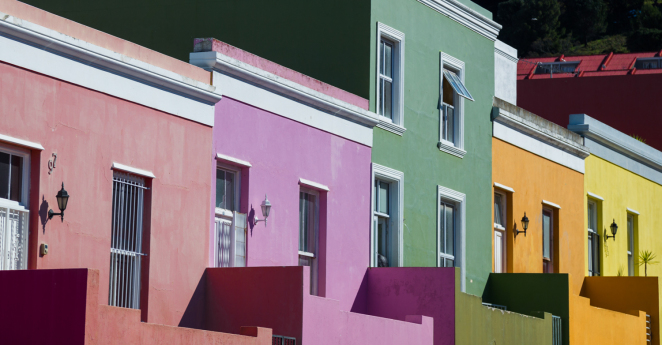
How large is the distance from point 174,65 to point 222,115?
3.49 feet

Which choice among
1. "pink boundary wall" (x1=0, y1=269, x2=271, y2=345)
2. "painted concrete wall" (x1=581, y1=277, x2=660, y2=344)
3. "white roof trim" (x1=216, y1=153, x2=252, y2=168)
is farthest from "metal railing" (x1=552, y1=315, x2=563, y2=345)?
"pink boundary wall" (x1=0, y1=269, x2=271, y2=345)

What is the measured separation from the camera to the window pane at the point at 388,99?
1808 centimetres

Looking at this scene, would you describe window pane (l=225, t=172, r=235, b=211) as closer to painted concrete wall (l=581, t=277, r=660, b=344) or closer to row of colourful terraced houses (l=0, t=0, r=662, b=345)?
row of colourful terraced houses (l=0, t=0, r=662, b=345)

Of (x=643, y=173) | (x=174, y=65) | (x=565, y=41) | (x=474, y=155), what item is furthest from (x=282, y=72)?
(x=565, y=41)

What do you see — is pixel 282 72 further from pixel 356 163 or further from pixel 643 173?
pixel 643 173

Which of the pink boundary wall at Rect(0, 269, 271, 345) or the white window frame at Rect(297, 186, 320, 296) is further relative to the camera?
the white window frame at Rect(297, 186, 320, 296)

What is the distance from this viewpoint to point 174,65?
45.4 ft

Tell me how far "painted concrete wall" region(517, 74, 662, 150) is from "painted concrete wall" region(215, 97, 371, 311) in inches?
648

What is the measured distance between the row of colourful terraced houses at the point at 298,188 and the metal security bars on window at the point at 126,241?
0.08 ft

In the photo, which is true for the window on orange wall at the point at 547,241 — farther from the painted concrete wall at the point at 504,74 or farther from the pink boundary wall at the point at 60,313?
the pink boundary wall at the point at 60,313

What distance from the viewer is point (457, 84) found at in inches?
775

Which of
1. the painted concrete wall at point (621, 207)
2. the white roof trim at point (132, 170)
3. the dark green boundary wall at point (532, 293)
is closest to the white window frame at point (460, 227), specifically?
the dark green boundary wall at point (532, 293)

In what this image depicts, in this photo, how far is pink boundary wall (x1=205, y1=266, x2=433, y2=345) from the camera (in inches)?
518

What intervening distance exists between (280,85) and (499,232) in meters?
7.38
